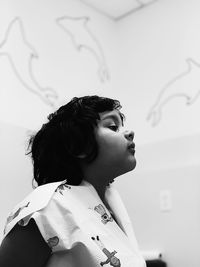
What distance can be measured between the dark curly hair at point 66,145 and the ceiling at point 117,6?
5.26 feet

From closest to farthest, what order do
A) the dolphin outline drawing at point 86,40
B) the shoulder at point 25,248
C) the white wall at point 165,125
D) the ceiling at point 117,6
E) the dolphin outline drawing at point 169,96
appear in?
the shoulder at point 25,248 < the white wall at point 165,125 < the dolphin outline drawing at point 169,96 < the dolphin outline drawing at point 86,40 < the ceiling at point 117,6

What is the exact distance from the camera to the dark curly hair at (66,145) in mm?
1037

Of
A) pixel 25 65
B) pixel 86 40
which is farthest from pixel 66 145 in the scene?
pixel 86 40

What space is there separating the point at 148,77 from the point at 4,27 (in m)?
0.87

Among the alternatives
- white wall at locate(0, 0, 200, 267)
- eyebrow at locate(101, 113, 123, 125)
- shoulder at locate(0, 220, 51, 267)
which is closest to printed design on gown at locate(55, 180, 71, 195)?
shoulder at locate(0, 220, 51, 267)

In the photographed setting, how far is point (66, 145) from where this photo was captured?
104 cm

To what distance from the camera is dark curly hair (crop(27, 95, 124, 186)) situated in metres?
1.04

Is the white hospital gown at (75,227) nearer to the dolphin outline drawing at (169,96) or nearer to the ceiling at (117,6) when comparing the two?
the dolphin outline drawing at (169,96)

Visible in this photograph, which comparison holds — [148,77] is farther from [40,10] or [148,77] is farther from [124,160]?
[124,160]

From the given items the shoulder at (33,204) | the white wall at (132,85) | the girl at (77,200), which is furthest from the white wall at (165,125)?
the shoulder at (33,204)

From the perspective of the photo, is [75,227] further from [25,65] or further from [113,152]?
[25,65]

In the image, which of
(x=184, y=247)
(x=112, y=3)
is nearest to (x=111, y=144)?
(x=184, y=247)

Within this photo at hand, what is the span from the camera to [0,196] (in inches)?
72.5

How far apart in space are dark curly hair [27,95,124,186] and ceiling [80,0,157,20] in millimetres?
1602
